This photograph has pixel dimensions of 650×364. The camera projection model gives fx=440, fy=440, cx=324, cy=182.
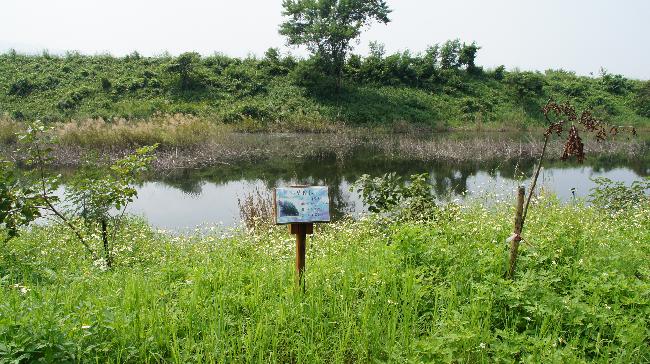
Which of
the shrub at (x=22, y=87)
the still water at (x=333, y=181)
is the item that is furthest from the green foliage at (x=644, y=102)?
the shrub at (x=22, y=87)

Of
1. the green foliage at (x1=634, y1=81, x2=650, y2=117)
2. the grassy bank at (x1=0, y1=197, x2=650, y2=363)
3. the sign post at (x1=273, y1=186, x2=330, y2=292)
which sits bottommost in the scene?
the grassy bank at (x1=0, y1=197, x2=650, y2=363)

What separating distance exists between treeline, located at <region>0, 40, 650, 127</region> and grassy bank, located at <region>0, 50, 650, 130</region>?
0.07 meters

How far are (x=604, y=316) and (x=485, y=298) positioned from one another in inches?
25.4

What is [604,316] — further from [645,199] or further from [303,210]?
[645,199]

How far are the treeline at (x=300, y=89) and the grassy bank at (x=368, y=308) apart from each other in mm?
19416

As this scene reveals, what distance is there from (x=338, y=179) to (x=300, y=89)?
1771 cm

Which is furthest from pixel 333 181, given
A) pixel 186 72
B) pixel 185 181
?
pixel 186 72

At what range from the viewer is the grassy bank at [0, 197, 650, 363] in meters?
2.34

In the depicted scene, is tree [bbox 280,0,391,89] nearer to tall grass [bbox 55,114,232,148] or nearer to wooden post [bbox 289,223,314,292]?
tall grass [bbox 55,114,232,148]

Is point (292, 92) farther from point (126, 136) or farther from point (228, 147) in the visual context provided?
point (126, 136)

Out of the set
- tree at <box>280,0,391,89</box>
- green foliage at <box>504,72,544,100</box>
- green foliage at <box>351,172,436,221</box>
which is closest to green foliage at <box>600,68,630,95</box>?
green foliage at <box>504,72,544,100</box>

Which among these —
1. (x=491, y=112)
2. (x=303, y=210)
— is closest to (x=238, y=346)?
(x=303, y=210)

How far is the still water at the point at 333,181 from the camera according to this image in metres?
8.49

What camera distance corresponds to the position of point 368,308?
275 cm
